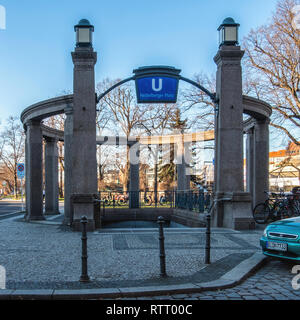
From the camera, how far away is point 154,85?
42.2ft

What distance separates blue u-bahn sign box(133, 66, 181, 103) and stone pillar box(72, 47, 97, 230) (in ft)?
5.24

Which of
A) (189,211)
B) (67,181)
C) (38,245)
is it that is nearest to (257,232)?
(189,211)

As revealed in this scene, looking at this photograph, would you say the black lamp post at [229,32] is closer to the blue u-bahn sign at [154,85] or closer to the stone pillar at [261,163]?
the blue u-bahn sign at [154,85]

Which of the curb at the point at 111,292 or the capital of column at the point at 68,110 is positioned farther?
the capital of column at the point at 68,110

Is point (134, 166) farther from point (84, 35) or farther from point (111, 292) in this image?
point (111, 292)

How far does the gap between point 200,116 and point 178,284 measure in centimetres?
2601

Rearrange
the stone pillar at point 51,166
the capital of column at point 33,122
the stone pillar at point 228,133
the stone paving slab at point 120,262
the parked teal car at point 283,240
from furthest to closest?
the stone pillar at point 51,166 → the capital of column at point 33,122 → the stone pillar at point 228,133 → the parked teal car at point 283,240 → the stone paving slab at point 120,262

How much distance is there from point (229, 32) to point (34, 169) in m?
9.69

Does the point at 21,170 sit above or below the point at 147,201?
above

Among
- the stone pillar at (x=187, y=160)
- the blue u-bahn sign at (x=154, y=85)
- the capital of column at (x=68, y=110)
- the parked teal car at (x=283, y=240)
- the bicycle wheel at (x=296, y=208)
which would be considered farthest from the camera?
the stone pillar at (x=187, y=160)

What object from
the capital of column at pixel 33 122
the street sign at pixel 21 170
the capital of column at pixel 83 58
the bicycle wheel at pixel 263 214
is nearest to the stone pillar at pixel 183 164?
the bicycle wheel at pixel 263 214

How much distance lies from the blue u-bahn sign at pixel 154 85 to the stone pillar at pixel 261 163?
200 inches

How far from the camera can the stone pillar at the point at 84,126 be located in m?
12.4

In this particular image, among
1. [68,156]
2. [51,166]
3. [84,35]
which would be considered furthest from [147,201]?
[84,35]
